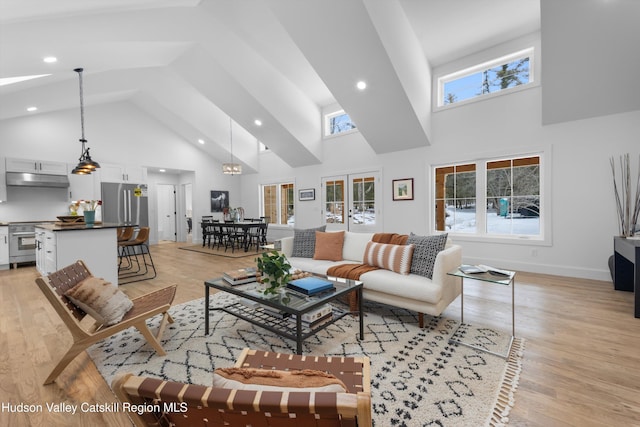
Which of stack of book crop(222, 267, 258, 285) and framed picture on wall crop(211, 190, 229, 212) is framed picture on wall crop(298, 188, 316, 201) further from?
stack of book crop(222, 267, 258, 285)

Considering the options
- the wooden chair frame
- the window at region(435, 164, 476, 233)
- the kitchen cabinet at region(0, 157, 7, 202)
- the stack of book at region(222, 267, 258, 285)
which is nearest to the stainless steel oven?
the kitchen cabinet at region(0, 157, 7, 202)

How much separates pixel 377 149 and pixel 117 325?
5477mm

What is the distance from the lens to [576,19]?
Result: 327 cm

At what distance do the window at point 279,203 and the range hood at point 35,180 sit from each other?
4943 mm

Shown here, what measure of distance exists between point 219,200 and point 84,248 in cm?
621

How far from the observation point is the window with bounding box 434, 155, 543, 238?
4.70 meters

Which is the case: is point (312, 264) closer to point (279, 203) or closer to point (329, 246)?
point (329, 246)

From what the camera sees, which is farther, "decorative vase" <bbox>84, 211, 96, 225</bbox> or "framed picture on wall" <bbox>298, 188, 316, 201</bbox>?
"framed picture on wall" <bbox>298, 188, 316, 201</bbox>

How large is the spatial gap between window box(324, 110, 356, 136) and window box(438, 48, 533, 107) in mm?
2253

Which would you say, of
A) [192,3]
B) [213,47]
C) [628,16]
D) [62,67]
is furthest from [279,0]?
[628,16]

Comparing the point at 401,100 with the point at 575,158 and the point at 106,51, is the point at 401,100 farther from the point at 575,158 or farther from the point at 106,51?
the point at 106,51

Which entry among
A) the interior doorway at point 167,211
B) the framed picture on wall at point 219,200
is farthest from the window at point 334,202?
the interior doorway at point 167,211

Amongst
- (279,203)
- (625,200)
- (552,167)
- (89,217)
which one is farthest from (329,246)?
(279,203)

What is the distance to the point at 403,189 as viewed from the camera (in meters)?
6.05
